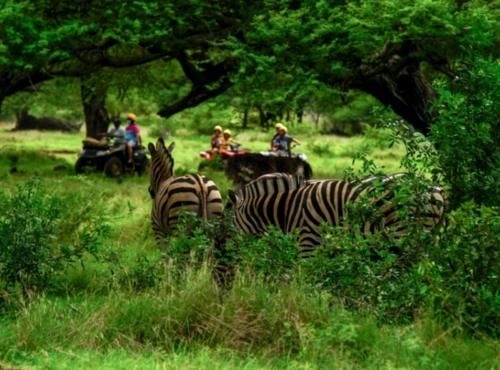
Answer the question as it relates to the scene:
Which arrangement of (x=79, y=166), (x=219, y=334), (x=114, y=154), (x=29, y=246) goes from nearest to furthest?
1. (x=219, y=334)
2. (x=29, y=246)
3. (x=114, y=154)
4. (x=79, y=166)

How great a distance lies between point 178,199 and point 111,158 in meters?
15.4

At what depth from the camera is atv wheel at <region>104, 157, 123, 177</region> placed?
1022 inches

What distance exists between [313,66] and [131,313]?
12929mm

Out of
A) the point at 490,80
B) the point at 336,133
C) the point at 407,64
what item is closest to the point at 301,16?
the point at 407,64

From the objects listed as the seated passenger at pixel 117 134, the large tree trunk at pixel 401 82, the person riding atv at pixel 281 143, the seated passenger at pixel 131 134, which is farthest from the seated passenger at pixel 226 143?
the large tree trunk at pixel 401 82

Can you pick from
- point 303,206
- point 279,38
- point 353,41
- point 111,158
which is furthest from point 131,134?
point 303,206

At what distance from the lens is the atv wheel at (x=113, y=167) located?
25953mm

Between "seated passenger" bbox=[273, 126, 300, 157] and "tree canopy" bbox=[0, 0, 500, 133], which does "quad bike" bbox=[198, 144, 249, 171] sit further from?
"tree canopy" bbox=[0, 0, 500, 133]

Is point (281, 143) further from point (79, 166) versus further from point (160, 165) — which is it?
point (160, 165)

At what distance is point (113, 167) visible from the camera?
26.1 m

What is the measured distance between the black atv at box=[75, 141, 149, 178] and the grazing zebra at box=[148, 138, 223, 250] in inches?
564

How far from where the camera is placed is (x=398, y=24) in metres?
19.3

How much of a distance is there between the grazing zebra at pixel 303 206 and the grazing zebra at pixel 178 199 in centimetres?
28

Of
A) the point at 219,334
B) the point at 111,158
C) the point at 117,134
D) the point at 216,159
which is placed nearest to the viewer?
the point at 219,334
